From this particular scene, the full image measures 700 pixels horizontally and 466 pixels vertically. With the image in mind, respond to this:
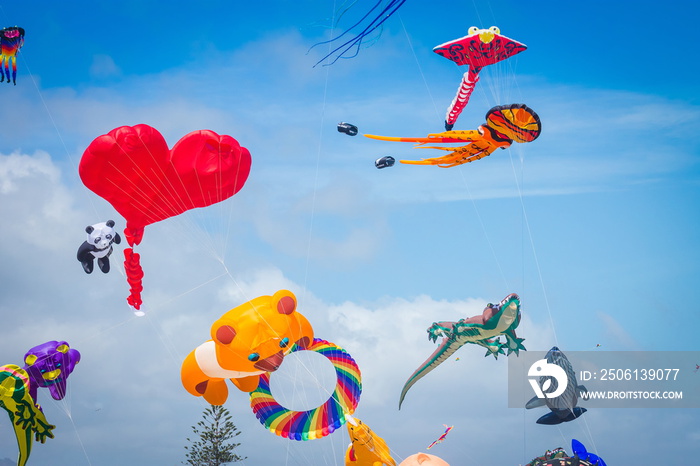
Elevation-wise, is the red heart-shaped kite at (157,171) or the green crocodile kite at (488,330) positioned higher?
the red heart-shaped kite at (157,171)

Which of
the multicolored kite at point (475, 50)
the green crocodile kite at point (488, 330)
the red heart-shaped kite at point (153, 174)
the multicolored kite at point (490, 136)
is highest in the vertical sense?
the multicolored kite at point (475, 50)

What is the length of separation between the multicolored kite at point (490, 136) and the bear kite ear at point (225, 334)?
5772 millimetres

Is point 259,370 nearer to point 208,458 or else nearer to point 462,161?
point 462,161

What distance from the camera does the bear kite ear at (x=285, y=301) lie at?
69.3ft

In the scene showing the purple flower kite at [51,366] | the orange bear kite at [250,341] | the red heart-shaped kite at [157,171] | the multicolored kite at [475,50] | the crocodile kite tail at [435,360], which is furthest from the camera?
the purple flower kite at [51,366]

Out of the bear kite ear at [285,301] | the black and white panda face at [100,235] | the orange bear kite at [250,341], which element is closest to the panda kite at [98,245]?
the black and white panda face at [100,235]

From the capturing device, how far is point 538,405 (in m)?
21.0

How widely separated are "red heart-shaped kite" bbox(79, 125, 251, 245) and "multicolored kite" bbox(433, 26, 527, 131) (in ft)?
17.7

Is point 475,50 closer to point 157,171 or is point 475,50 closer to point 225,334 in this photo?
point 157,171

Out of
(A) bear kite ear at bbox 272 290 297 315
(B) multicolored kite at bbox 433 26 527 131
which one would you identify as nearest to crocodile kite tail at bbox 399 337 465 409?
(A) bear kite ear at bbox 272 290 297 315

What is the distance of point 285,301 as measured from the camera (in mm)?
21172

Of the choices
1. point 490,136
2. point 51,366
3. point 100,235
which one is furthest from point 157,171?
point 490,136

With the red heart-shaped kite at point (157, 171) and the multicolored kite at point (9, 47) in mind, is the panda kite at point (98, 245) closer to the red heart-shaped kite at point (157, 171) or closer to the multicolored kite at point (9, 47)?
the red heart-shaped kite at point (157, 171)

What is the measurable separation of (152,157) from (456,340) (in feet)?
25.9
